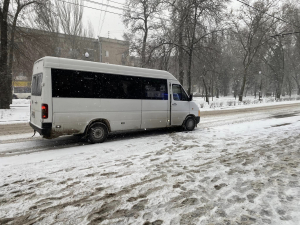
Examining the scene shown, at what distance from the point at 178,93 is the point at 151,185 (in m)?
5.66

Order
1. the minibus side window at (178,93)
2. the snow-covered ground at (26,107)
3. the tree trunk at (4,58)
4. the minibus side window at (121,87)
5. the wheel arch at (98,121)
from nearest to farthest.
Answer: the wheel arch at (98,121) < the minibus side window at (121,87) < the minibus side window at (178,93) < the snow-covered ground at (26,107) < the tree trunk at (4,58)

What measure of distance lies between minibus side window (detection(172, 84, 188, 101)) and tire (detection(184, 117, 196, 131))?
0.97m

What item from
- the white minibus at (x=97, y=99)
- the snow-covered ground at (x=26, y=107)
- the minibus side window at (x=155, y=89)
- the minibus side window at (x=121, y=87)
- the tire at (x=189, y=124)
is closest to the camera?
the white minibus at (x=97, y=99)

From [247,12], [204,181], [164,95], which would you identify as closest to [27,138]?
[164,95]

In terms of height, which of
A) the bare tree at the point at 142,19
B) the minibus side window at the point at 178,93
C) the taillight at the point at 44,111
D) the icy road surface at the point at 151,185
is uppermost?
the bare tree at the point at 142,19

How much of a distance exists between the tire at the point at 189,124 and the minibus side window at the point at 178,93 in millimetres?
968

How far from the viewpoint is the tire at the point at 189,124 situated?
898 centimetres

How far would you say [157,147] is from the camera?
6.09 metres

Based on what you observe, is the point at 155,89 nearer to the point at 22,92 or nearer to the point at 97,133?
the point at 97,133

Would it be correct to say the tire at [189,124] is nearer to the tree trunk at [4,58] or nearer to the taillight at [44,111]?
the taillight at [44,111]

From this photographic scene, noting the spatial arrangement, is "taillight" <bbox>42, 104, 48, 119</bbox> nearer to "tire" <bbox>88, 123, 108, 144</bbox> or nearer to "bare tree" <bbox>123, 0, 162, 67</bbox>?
"tire" <bbox>88, 123, 108, 144</bbox>

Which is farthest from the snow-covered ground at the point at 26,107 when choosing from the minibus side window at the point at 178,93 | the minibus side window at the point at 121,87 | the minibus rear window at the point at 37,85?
the minibus side window at the point at 178,93

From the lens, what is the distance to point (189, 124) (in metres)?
9.09

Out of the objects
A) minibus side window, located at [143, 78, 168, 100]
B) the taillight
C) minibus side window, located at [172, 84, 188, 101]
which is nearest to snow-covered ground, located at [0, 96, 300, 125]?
the taillight
